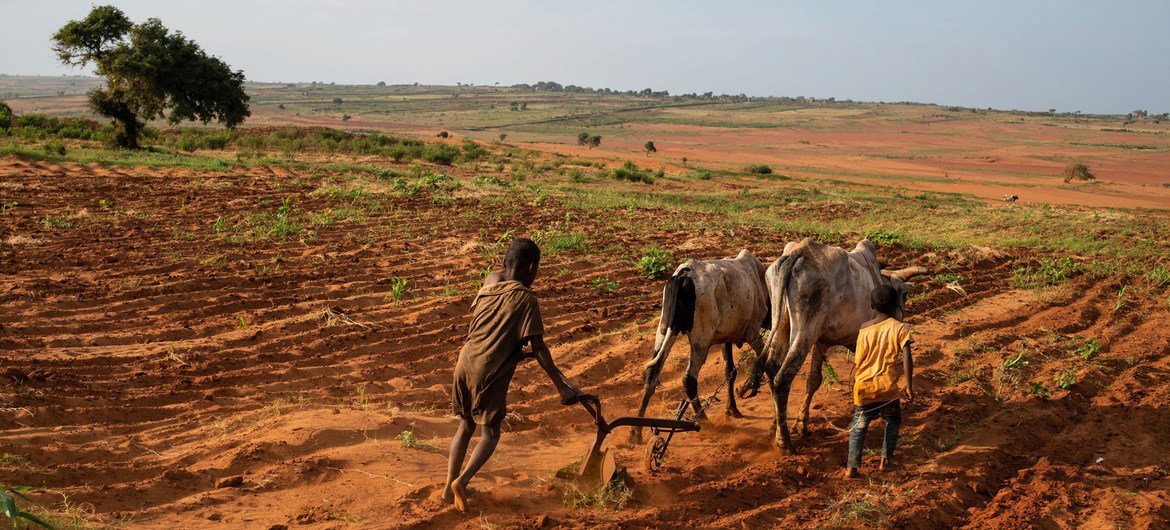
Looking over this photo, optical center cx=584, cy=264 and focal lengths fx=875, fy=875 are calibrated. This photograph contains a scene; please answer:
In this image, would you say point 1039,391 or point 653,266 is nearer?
point 1039,391

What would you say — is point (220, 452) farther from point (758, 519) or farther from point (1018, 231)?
point (1018, 231)

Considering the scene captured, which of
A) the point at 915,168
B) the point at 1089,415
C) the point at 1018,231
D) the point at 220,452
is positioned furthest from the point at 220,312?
the point at 915,168

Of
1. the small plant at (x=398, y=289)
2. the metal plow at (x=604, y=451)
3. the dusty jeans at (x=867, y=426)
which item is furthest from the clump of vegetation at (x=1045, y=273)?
the metal plow at (x=604, y=451)

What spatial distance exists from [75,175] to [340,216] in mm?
8104

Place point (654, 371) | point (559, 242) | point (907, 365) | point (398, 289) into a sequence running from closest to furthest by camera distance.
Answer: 1. point (907, 365)
2. point (654, 371)
3. point (398, 289)
4. point (559, 242)

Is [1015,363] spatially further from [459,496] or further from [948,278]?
[459,496]

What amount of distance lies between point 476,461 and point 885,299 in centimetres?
306

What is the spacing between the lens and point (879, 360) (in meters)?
6.10

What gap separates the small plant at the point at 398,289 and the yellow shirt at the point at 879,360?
5618 mm

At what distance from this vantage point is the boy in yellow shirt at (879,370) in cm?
606

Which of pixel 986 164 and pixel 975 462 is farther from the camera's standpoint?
pixel 986 164

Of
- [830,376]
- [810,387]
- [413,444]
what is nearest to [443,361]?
[413,444]

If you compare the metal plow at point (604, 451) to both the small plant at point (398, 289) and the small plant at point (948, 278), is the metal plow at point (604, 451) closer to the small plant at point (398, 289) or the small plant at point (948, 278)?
the small plant at point (398, 289)

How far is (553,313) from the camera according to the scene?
10.1 metres
